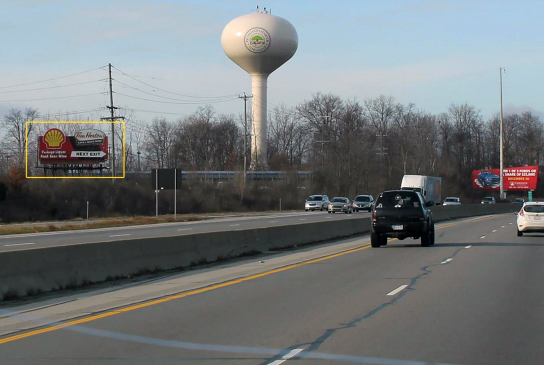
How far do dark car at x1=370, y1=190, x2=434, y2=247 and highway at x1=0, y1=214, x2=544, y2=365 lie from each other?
6.69m

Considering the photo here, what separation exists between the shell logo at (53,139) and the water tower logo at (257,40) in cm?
3503

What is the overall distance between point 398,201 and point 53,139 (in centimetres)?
3058

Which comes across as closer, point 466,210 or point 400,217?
point 400,217

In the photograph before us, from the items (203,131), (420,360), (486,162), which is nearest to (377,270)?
(420,360)

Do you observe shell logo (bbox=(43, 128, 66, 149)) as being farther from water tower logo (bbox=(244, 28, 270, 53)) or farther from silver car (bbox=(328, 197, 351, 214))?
water tower logo (bbox=(244, 28, 270, 53))

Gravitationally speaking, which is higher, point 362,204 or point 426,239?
point 426,239

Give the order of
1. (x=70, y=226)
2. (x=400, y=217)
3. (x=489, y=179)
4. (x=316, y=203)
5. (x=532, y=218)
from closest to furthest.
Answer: (x=400, y=217)
(x=532, y=218)
(x=70, y=226)
(x=316, y=203)
(x=489, y=179)

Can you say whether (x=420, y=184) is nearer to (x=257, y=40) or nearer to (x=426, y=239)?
(x=257, y=40)

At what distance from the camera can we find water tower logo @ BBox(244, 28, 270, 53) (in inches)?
3132

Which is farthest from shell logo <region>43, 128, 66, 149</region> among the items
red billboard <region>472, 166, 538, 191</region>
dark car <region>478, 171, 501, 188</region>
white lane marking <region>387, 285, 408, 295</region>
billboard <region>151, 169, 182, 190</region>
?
dark car <region>478, 171, 501, 188</region>

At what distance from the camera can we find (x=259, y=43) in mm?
79812

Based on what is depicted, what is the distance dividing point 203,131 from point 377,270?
95.1 metres

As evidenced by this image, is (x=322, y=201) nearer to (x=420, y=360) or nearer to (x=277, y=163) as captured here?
(x=277, y=163)

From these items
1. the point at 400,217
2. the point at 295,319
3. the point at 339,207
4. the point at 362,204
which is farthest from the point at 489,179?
the point at 295,319
